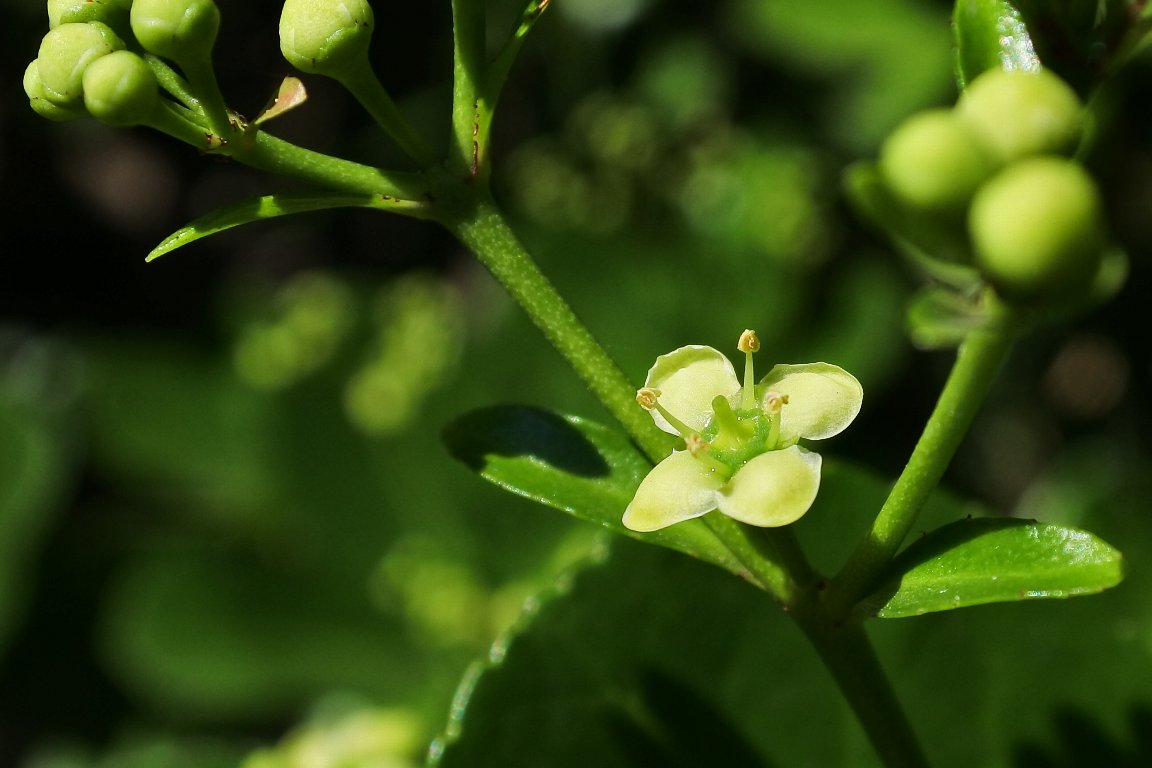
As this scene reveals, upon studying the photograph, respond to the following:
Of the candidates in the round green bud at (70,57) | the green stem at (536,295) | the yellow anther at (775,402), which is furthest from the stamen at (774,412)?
the round green bud at (70,57)

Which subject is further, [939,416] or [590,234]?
[590,234]

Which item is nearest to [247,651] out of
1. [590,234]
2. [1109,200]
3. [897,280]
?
[590,234]

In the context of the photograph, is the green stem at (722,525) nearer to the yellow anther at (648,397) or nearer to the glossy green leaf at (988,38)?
the yellow anther at (648,397)

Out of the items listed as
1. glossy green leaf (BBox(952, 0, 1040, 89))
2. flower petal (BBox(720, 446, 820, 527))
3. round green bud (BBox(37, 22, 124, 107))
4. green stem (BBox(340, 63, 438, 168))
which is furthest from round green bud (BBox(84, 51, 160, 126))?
glossy green leaf (BBox(952, 0, 1040, 89))

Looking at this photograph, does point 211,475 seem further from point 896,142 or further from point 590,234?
point 896,142

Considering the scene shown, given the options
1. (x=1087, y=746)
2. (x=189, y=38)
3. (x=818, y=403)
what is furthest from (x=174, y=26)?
(x=1087, y=746)

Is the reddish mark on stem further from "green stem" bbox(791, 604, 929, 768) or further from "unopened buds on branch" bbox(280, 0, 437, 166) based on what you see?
"green stem" bbox(791, 604, 929, 768)

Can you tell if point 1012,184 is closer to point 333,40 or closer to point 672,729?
point 333,40
